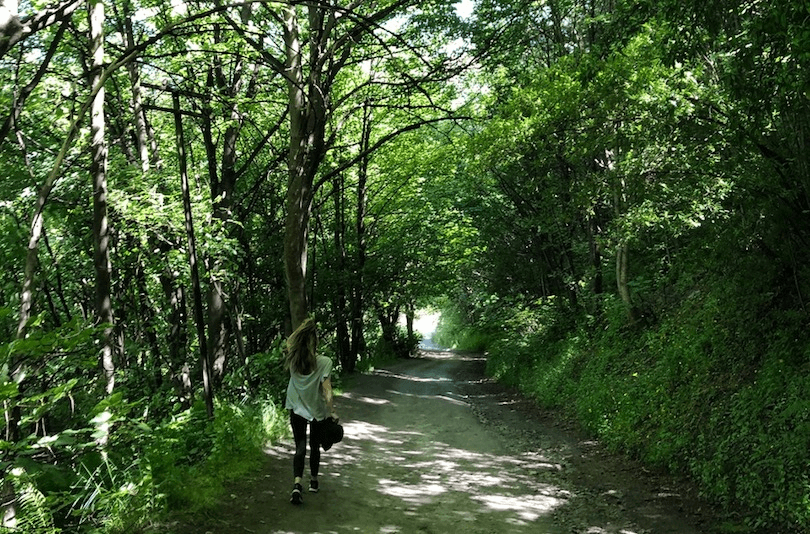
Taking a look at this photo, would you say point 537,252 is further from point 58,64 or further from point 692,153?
point 58,64

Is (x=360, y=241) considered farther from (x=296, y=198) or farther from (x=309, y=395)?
(x=309, y=395)

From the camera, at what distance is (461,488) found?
696cm

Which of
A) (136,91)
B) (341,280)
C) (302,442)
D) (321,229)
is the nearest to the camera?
(302,442)

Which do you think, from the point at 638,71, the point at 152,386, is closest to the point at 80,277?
the point at 152,386

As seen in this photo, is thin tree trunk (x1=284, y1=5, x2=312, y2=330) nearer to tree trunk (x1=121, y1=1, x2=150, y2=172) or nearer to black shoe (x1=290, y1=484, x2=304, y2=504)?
tree trunk (x1=121, y1=1, x2=150, y2=172)

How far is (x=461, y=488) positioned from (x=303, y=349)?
257cm

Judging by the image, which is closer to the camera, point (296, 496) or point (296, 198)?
point (296, 496)

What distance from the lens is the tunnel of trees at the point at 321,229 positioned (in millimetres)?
4727

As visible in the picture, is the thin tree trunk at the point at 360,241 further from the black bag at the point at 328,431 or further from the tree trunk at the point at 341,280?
the black bag at the point at 328,431

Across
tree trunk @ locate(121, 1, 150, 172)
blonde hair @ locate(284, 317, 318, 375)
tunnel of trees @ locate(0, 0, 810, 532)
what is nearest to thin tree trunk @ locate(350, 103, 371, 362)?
tunnel of trees @ locate(0, 0, 810, 532)

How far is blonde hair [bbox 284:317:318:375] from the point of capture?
6.37 m

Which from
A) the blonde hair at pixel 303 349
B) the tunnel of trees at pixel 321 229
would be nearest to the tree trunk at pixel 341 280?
the tunnel of trees at pixel 321 229

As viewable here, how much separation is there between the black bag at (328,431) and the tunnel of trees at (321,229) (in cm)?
138

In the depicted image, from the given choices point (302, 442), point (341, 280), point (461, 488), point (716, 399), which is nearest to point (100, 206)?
point (302, 442)
